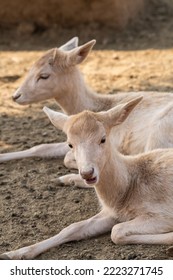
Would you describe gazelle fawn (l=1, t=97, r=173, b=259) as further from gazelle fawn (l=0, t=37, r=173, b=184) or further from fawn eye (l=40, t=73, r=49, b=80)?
fawn eye (l=40, t=73, r=49, b=80)

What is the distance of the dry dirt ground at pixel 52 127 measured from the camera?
21.9ft

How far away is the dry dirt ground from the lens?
6.69 meters

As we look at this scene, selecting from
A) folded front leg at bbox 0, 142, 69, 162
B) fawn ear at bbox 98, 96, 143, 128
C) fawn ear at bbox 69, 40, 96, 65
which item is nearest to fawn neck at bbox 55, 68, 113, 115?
fawn ear at bbox 69, 40, 96, 65

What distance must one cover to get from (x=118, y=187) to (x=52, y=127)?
10.9 feet

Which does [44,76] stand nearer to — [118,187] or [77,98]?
[77,98]

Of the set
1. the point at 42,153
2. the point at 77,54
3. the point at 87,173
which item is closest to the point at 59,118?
the point at 87,173

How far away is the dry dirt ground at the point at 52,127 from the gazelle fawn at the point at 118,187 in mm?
116

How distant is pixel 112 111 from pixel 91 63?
6.17m

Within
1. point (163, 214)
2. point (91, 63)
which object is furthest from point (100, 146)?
point (91, 63)

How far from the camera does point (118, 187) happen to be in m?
6.63

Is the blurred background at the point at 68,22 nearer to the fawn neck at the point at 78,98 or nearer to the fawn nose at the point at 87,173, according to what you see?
the fawn neck at the point at 78,98

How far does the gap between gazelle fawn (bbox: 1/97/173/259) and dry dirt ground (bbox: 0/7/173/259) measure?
12 cm

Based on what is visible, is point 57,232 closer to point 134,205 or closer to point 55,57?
point 134,205

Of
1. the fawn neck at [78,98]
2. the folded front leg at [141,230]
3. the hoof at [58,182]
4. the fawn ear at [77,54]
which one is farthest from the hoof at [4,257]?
the fawn ear at [77,54]
